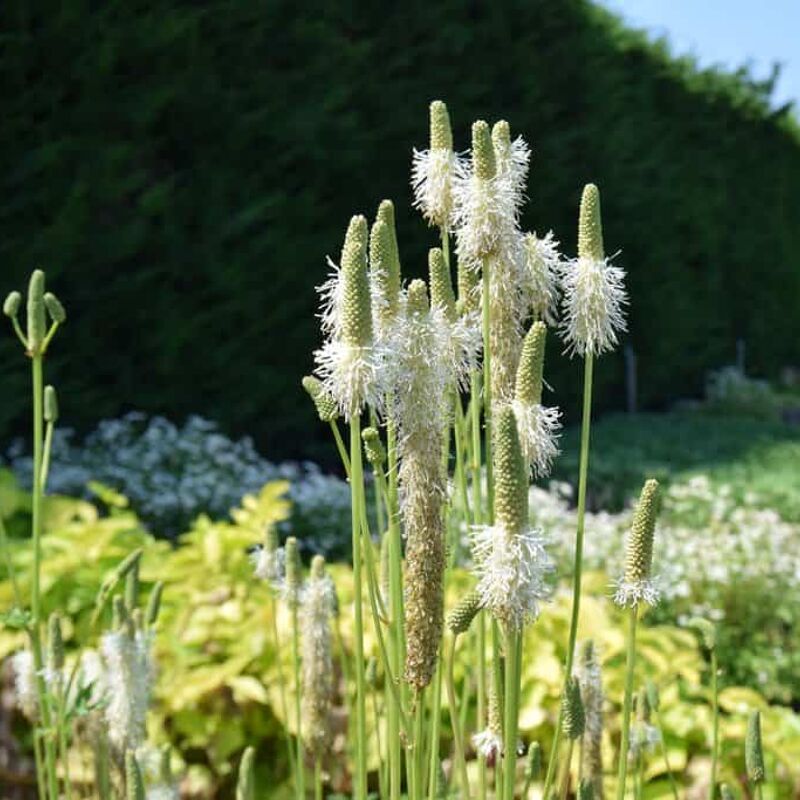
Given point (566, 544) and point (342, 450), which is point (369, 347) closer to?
point (342, 450)

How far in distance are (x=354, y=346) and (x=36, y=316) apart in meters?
0.60

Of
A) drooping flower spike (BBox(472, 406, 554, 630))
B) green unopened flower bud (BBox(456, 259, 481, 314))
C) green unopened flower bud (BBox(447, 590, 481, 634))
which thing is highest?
green unopened flower bud (BBox(456, 259, 481, 314))

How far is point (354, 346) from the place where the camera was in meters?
1.03

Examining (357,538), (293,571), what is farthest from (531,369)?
(293,571)

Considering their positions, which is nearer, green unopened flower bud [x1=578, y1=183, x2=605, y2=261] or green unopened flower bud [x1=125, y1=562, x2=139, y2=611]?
green unopened flower bud [x1=578, y1=183, x2=605, y2=261]

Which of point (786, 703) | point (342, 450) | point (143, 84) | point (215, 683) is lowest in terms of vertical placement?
point (786, 703)

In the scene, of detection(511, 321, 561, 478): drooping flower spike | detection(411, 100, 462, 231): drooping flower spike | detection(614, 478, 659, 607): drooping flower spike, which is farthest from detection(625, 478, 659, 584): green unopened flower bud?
detection(411, 100, 462, 231): drooping flower spike

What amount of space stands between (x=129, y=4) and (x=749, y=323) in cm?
1053

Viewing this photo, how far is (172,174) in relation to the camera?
594 cm

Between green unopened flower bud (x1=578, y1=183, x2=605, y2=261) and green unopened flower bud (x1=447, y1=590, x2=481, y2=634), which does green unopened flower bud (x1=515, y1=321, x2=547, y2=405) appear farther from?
green unopened flower bud (x1=447, y1=590, x2=481, y2=634)

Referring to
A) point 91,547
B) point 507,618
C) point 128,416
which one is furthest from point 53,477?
point 507,618

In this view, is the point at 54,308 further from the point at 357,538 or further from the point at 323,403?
the point at 357,538

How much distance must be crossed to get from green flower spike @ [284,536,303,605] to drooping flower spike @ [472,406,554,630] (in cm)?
56

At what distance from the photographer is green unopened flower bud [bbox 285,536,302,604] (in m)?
1.50
